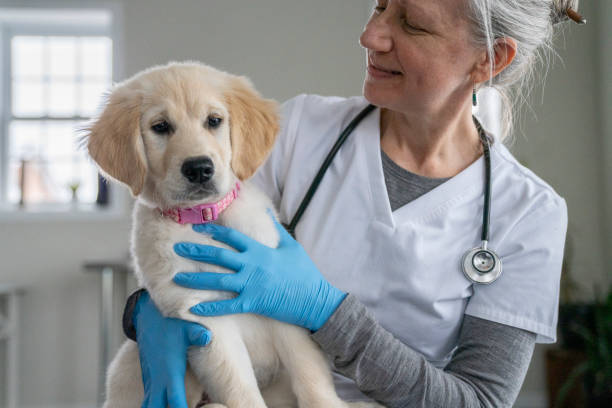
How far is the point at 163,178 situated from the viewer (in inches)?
48.8

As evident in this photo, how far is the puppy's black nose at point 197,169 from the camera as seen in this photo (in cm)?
119

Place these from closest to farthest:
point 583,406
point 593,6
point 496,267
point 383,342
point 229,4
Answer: point 383,342 → point 496,267 → point 583,406 → point 593,6 → point 229,4

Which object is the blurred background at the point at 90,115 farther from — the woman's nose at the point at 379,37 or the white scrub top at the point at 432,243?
the woman's nose at the point at 379,37

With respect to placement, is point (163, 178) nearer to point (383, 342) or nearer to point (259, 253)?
point (259, 253)

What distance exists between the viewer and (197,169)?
119cm

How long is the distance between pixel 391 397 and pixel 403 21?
836 mm

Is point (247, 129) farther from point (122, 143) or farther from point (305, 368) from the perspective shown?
point (305, 368)

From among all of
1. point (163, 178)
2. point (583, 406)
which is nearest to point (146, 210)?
point (163, 178)

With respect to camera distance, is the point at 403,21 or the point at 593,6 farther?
the point at 593,6

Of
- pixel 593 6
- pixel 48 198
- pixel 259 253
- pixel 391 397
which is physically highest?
pixel 593 6

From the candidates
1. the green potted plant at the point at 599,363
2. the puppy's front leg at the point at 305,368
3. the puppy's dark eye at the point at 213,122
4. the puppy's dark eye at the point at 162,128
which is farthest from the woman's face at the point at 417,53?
the green potted plant at the point at 599,363

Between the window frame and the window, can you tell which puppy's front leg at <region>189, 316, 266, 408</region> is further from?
the window

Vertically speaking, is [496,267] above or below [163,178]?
below

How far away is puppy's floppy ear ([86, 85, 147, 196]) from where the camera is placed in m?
1.25
